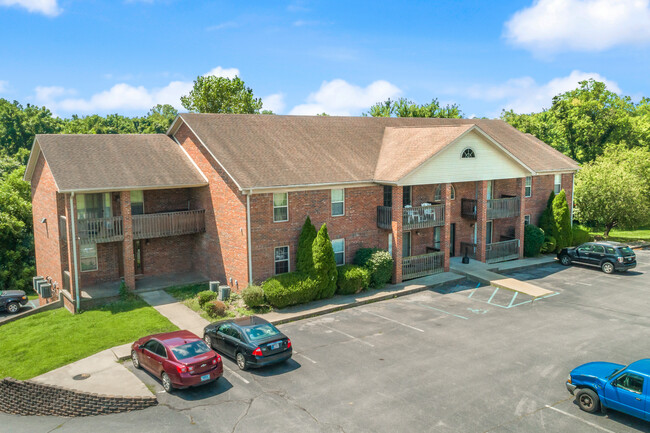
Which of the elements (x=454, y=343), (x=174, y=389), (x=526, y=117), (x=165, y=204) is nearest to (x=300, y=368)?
(x=174, y=389)

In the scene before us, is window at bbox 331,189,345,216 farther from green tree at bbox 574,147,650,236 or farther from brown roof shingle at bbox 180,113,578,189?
green tree at bbox 574,147,650,236

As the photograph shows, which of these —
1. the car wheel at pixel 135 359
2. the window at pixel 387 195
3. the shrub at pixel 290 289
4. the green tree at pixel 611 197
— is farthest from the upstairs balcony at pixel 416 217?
the green tree at pixel 611 197

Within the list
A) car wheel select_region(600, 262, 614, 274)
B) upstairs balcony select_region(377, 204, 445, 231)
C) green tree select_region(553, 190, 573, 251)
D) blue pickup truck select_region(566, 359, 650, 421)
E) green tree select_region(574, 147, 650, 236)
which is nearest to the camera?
blue pickup truck select_region(566, 359, 650, 421)

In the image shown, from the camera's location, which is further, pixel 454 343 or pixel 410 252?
pixel 410 252

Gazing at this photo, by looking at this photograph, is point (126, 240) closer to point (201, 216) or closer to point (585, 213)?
point (201, 216)

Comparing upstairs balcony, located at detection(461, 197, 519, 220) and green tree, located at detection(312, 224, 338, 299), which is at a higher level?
upstairs balcony, located at detection(461, 197, 519, 220)

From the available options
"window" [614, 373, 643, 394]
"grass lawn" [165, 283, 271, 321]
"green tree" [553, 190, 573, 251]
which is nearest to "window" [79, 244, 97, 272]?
"grass lawn" [165, 283, 271, 321]

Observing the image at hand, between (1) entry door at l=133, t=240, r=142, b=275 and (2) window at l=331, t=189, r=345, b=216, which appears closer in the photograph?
(2) window at l=331, t=189, r=345, b=216
